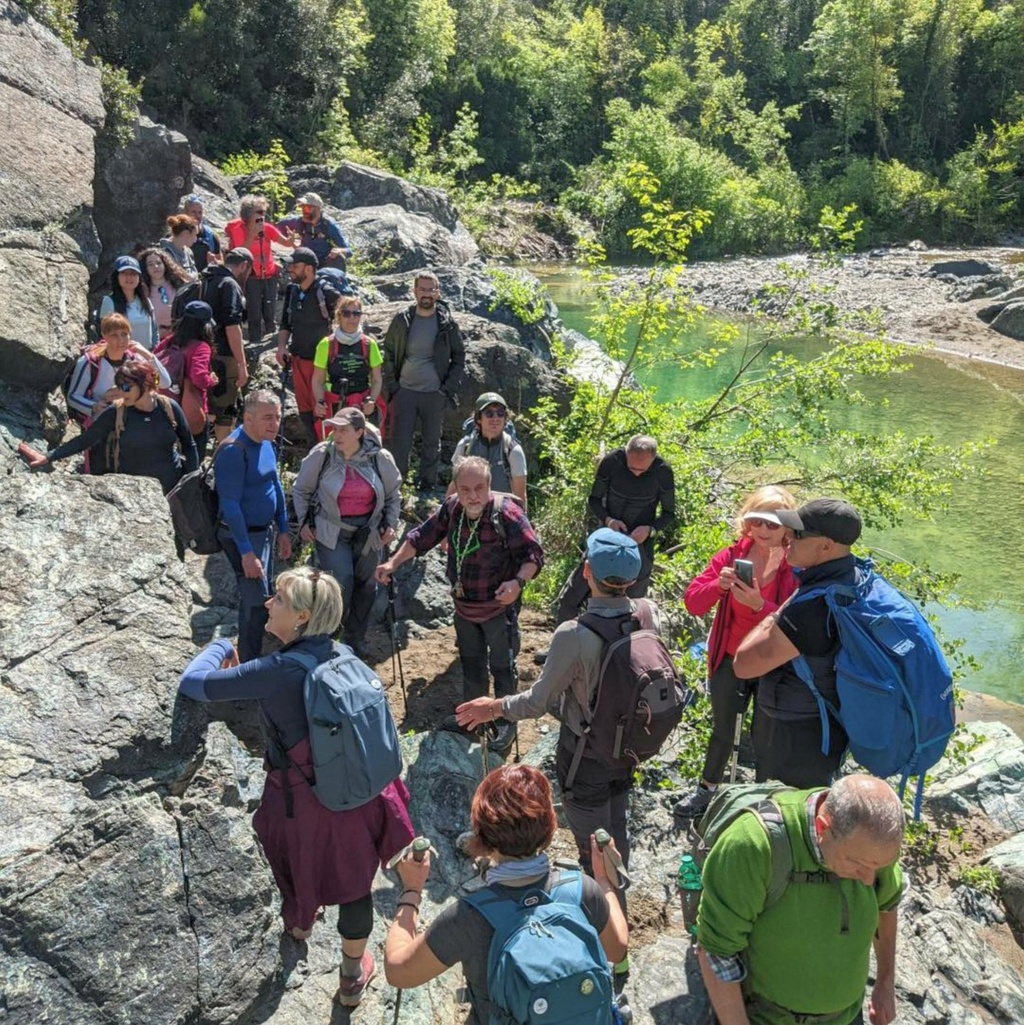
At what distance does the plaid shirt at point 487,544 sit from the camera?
5117mm

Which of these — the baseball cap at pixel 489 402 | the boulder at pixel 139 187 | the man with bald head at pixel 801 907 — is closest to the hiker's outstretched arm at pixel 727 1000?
the man with bald head at pixel 801 907

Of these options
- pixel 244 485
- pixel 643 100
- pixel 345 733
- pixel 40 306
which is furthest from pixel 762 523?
pixel 643 100

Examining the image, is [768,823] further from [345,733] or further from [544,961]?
[345,733]

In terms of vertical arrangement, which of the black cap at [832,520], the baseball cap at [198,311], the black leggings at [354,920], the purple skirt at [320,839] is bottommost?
the black leggings at [354,920]

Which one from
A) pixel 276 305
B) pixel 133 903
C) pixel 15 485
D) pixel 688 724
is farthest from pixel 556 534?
pixel 133 903

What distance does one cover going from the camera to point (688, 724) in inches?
227

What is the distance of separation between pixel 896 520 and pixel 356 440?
558 cm

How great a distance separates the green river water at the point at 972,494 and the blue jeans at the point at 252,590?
7.12 meters

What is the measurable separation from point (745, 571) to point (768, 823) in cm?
170

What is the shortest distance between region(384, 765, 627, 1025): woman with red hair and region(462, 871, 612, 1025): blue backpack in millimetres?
23

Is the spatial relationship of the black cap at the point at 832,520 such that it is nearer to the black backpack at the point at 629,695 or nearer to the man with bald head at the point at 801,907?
the black backpack at the point at 629,695

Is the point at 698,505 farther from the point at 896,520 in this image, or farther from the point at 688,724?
the point at 688,724

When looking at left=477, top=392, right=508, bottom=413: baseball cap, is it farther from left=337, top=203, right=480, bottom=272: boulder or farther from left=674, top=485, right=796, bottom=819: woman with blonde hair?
left=337, top=203, right=480, bottom=272: boulder

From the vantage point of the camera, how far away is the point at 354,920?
3.43 meters
